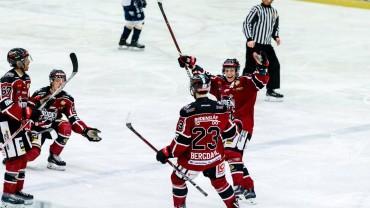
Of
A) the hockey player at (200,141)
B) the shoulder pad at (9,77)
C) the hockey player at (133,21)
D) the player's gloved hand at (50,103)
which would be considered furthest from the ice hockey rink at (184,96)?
the shoulder pad at (9,77)

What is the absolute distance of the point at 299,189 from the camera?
8922 mm

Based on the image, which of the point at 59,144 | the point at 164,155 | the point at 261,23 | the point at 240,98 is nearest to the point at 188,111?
the point at 164,155

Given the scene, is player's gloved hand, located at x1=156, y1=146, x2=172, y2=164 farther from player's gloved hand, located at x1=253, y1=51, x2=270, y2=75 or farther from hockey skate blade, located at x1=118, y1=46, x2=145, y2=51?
hockey skate blade, located at x1=118, y1=46, x2=145, y2=51

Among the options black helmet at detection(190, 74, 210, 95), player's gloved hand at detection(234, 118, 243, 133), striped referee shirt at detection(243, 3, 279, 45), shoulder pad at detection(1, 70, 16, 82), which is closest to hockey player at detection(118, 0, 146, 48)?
striped referee shirt at detection(243, 3, 279, 45)

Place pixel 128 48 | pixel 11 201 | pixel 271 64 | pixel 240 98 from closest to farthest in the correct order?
pixel 11 201 → pixel 240 98 → pixel 271 64 → pixel 128 48

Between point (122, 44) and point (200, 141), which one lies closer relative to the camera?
point (200, 141)

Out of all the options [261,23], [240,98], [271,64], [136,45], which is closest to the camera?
[240,98]

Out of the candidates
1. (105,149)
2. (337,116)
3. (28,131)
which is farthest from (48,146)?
(337,116)

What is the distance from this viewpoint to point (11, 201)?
8.05m

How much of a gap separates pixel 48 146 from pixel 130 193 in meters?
1.73

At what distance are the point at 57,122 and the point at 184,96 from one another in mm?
3462

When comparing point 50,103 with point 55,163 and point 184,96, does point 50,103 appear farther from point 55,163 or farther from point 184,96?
point 184,96

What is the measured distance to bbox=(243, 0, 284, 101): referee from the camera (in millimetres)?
12234

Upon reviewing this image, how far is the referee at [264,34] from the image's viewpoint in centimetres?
1223
